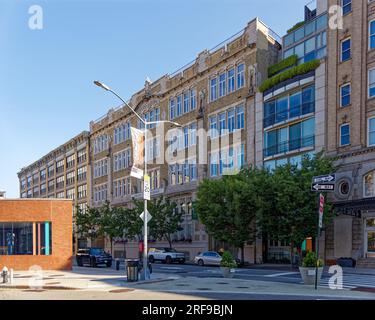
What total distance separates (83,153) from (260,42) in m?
45.9

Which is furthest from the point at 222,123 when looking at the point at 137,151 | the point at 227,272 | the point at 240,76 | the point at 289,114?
the point at 137,151

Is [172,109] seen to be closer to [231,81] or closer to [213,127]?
[213,127]

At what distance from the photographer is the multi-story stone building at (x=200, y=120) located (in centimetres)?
4178

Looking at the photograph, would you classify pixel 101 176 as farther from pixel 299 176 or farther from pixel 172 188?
pixel 299 176

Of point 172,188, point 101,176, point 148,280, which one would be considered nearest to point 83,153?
point 101,176

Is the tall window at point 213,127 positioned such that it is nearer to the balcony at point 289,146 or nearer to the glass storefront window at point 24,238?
the balcony at point 289,146

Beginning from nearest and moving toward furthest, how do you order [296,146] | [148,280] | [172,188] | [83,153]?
[148,280] → [296,146] → [172,188] → [83,153]

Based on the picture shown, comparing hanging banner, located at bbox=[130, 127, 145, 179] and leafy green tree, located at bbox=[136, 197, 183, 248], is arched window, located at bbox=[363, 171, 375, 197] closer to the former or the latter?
hanging banner, located at bbox=[130, 127, 145, 179]

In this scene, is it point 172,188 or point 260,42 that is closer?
point 260,42

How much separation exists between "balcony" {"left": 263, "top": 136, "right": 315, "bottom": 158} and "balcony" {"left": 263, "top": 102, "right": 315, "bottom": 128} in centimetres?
197

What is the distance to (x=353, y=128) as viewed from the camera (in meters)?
31.8
